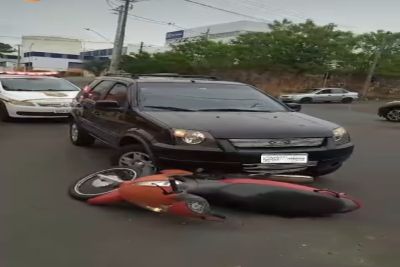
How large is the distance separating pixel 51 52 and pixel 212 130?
107 m

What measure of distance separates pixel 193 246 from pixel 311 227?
46.3 inches

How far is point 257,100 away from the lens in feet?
23.5

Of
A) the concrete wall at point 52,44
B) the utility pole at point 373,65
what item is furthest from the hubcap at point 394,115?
the concrete wall at point 52,44

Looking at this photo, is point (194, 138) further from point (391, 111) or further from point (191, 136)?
point (391, 111)

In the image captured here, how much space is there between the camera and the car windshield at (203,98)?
652cm

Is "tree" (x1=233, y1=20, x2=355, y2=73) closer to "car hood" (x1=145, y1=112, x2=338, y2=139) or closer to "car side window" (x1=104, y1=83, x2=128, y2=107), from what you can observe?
"car side window" (x1=104, y1=83, x2=128, y2=107)

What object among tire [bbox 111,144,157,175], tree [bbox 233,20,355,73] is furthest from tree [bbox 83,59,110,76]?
tire [bbox 111,144,157,175]

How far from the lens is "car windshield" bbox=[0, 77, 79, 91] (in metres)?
13.6

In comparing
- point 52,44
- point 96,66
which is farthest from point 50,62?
point 96,66

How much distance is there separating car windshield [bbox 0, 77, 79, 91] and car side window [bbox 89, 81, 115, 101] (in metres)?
5.58

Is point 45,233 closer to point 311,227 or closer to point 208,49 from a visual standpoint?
point 311,227

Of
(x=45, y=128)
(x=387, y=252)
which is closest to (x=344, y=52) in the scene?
(x=45, y=128)

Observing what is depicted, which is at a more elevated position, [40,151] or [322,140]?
[322,140]

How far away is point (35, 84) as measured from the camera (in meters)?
13.9
